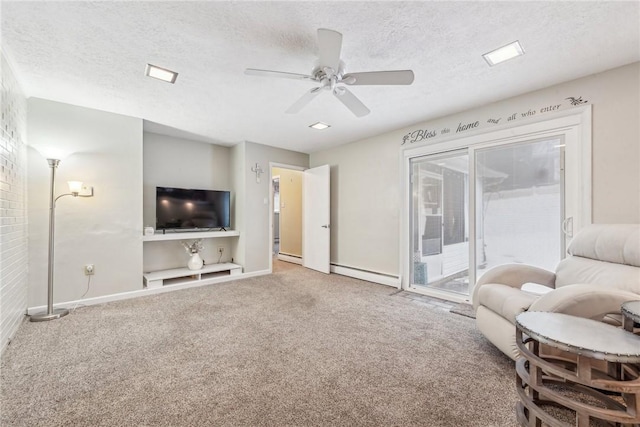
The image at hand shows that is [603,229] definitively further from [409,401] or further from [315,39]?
[315,39]

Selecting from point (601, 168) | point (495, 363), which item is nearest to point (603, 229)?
point (601, 168)

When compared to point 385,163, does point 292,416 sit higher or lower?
lower

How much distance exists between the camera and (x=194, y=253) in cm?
427

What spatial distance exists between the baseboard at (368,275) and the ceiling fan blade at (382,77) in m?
2.86

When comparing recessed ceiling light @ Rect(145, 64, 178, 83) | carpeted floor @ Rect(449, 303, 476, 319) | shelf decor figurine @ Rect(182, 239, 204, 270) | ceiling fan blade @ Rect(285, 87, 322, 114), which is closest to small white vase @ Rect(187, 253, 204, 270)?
shelf decor figurine @ Rect(182, 239, 204, 270)

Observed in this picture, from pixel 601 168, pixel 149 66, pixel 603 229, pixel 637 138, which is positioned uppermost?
pixel 149 66

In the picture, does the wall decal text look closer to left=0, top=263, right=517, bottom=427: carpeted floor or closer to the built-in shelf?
left=0, top=263, right=517, bottom=427: carpeted floor

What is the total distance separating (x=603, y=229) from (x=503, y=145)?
4.47 ft

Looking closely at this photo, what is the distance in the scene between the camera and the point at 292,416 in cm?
144

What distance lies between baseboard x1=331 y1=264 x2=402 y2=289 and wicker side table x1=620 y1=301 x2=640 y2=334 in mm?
2646

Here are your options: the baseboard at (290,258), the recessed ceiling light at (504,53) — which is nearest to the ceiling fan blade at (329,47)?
the recessed ceiling light at (504,53)

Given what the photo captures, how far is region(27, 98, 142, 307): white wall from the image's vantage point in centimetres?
292

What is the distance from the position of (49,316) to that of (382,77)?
396 cm

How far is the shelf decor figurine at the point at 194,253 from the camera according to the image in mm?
4195
